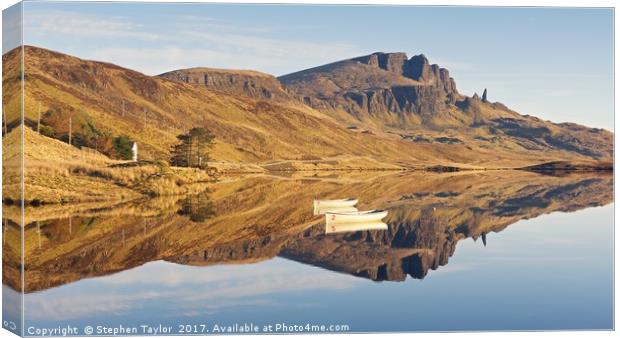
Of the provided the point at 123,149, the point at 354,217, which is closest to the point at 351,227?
the point at 354,217

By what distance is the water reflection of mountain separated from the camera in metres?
31.1

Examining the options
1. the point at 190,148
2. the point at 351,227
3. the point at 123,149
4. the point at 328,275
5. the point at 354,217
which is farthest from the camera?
the point at 190,148

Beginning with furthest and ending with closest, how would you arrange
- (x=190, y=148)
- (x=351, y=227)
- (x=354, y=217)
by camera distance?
(x=190, y=148) → (x=354, y=217) → (x=351, y=227)

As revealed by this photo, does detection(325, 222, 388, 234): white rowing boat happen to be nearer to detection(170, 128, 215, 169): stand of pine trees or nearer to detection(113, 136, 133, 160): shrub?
detection(113, 136, 133, 160): shrub

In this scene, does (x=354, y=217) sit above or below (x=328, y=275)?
above

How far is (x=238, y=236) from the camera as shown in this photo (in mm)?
41219

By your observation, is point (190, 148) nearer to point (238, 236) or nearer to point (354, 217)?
point (354, 217)

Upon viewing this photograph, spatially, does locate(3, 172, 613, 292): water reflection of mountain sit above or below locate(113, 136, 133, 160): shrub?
below

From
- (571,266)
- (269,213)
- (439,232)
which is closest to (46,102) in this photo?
(269,213)

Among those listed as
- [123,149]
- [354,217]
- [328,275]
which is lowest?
[328,275]

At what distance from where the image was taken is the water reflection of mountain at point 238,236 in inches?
1226

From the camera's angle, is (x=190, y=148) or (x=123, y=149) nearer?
(x=123, y=149)

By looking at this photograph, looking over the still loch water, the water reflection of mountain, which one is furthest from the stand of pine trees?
the still loch water

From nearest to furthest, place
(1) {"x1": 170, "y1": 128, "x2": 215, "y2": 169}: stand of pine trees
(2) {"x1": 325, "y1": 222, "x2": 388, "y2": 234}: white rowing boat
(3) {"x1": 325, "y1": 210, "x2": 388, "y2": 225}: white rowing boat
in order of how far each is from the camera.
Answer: (2) {"x1": 325, "y1": 222, "x2": 388, "y2": 234}: white rowing boat, (3) {"x1": 325, "y1": 210, "x2": 388, "y2": 225}: white rowing boat, (1) {"x1": 170, "y1": 128, "x2": 215, "y2": 169}: stand of pine trees
